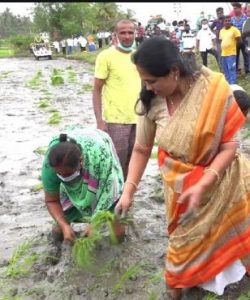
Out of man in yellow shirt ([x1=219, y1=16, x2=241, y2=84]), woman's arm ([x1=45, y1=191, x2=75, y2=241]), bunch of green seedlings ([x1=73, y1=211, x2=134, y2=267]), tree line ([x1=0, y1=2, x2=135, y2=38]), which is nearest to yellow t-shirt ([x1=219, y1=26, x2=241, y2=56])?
man in yellow shirt ([x1=219, y1=16, x2=241, y2=84])

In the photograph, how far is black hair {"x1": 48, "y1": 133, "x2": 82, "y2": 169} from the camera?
114 inches

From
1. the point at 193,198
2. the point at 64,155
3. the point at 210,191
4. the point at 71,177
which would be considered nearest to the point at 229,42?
the point at 71,177

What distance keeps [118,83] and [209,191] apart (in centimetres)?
196

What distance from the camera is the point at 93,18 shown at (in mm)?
44250

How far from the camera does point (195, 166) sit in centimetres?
252

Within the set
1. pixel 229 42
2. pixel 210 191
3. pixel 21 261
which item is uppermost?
pixel 210 191

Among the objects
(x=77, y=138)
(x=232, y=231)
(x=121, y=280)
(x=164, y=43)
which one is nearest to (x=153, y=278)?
(x=121, y=280)

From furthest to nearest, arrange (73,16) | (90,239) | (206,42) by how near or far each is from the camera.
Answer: (73,16) < (206,42) < (90,239)

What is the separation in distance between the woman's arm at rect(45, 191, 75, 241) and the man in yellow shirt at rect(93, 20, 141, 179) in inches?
40.1

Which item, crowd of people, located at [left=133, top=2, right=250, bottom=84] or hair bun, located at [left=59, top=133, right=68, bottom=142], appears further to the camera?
crowd of people, located at [left=133, top=2, right=250, bottom=84]

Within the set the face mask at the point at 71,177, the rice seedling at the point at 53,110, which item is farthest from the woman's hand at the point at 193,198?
the rice seedling at the point at 53,110

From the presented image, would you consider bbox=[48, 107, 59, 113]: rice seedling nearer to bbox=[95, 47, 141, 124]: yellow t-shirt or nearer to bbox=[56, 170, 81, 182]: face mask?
bbox=[95, 47, 141, 124]: yellow t-shirt

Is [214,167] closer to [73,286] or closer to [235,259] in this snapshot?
[235,259]

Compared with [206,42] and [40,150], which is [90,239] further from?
[206,42]
